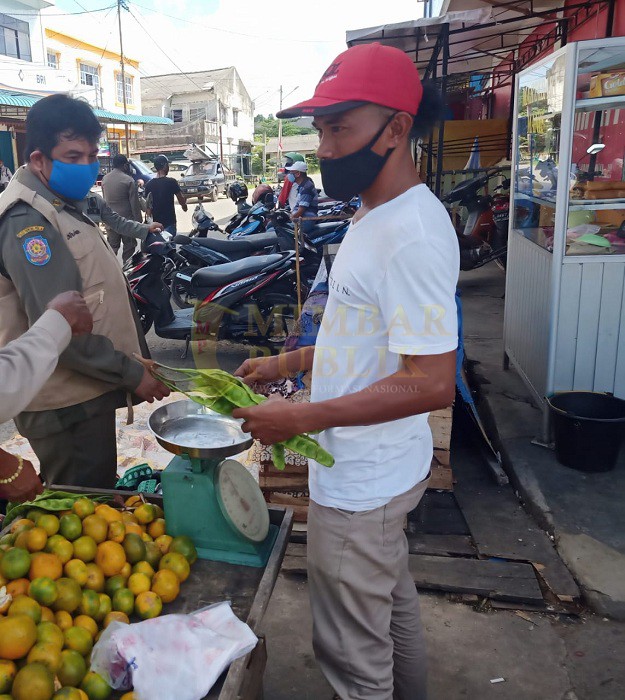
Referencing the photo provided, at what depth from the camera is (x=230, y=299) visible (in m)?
5.90

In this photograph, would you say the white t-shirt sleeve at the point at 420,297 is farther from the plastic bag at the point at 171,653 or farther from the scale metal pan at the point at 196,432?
the plastic bag at the point at 171,653

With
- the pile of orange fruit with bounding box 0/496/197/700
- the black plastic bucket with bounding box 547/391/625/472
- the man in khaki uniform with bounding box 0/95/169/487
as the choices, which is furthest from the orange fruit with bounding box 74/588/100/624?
the black plastic bucket with bounding box 547/391/625/472

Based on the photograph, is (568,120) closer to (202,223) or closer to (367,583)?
(367,583)

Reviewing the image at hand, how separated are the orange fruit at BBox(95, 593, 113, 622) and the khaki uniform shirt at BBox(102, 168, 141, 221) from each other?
28.2 ft

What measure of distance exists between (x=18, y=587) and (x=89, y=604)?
0.61ft

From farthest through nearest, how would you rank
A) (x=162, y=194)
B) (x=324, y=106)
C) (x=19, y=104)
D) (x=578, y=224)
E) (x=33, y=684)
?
(x=19, y=104) < (x=162, y=194) < (x=578, y=224) < (x=324, y=106) < (x=33, y=684)

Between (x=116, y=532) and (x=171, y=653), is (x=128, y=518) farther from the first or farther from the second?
(x=171, y=653)

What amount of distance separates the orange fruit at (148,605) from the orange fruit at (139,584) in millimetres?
20

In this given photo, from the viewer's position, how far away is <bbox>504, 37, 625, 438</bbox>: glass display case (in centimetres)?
363

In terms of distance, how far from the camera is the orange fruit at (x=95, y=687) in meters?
1.39

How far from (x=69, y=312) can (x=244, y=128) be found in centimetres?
5609

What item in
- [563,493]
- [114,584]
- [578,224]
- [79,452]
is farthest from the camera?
[578,224]

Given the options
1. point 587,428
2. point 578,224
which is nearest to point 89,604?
point 587,428

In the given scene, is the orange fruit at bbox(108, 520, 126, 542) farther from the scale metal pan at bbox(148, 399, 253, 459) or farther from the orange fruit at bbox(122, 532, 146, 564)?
the scale metal pan at bbox(148, 399, 253, 459)
